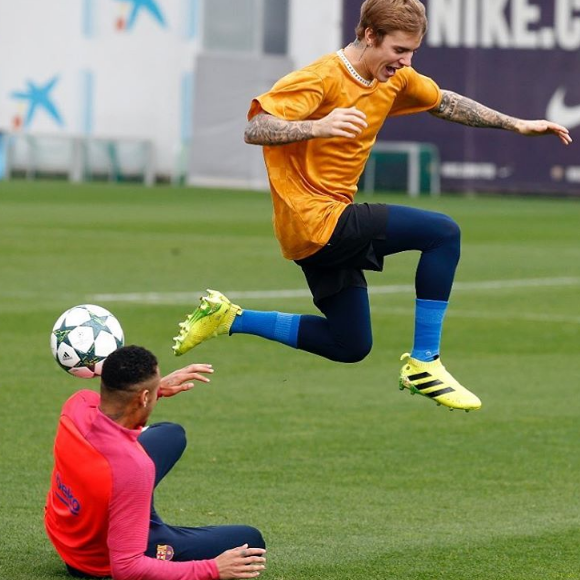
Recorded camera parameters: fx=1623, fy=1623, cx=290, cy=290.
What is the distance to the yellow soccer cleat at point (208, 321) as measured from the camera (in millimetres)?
9812

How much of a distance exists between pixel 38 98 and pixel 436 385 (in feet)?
123

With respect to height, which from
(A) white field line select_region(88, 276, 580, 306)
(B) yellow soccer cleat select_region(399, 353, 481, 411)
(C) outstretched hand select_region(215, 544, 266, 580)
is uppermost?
(B) yellow soccer cleat select_region(399, 353, 481, 411)

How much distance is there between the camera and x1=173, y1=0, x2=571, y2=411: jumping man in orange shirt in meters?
8.80

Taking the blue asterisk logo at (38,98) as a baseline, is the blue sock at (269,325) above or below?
above

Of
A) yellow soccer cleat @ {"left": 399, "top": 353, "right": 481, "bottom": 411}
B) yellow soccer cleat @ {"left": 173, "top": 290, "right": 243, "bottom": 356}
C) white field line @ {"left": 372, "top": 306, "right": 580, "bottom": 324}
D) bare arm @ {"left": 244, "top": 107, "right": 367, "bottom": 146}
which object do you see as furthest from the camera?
white field line @ {"left": 372, "top": 306, "right": 580, "bottom": 324}

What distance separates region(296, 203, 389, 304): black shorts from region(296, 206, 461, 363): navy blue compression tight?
0.18 ft

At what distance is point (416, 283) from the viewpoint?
9516mm

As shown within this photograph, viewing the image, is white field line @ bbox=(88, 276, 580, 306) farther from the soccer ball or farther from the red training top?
the red training top

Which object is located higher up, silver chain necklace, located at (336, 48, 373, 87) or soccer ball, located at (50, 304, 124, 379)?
silver chain necklace, located at (336, 48, 373, 87)

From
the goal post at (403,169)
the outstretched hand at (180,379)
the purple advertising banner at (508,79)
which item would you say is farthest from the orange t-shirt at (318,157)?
the goal post at (403,169)

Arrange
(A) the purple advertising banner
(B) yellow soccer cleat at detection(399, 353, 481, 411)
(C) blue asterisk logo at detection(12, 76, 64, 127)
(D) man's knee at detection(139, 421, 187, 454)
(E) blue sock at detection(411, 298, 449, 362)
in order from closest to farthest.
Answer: (D) man's knee at detection(139, 421, 187, 454) < (B) yellow soccer cleat at detection(399, 353, 481, 411) < (E) blue sock at detection(411, 298, 449, 362) < (A) the purple advertising banner < (C) blue asterisk logo at detection(12, 76, 64, 127)

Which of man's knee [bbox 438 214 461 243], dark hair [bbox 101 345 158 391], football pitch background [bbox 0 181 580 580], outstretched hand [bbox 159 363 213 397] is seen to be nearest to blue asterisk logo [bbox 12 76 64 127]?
football pitch background [bbox 0 181 580 580]

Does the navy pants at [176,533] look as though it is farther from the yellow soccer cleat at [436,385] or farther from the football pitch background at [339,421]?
the yellow soccer cleat at [436,385]

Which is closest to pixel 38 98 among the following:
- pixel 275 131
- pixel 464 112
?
pixel 464 112
